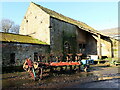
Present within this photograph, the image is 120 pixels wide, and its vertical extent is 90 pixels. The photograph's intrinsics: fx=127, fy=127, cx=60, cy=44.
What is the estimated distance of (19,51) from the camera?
45.1ft

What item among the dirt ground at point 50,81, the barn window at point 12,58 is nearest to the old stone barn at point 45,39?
the barn window at point 12,58

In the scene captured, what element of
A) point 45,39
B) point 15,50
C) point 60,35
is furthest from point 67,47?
point 15,50

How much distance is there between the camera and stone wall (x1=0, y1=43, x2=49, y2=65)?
12581 mm

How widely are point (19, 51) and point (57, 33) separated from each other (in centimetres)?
674

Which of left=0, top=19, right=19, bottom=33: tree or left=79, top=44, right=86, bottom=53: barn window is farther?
left=0, top=19, right=19, bottom=33: tree

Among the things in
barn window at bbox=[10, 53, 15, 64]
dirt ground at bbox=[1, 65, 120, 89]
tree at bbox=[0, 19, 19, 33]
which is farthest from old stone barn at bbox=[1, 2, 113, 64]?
tree at bbox=[0, 19, 19, 33]

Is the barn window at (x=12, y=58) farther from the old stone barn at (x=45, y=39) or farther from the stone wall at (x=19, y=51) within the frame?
the stone wall at (x=19, y=51)

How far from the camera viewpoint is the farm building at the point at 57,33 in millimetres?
17688

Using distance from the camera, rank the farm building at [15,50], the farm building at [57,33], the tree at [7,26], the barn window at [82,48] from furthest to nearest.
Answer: the tree at [7,26] < the barn window at [82,48] < the farm building at [57,33] < the farm building at [15,50]

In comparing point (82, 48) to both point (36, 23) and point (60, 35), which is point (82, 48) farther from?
point (36, 23)

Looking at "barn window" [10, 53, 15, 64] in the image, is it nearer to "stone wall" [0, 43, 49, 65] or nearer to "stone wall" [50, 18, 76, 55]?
"stone wall" [0, 43, 49, 65]

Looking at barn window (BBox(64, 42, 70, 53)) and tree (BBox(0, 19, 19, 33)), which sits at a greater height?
tree (BBox(0, 19, 19, 33))

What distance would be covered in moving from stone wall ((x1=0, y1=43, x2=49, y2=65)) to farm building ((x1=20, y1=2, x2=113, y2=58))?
2.59 m

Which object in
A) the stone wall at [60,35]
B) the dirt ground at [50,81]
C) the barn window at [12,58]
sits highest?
the stone wall at [60,35]
